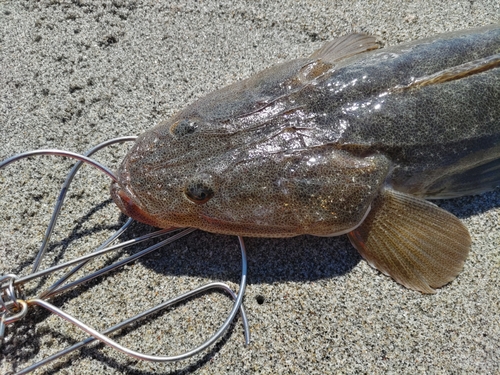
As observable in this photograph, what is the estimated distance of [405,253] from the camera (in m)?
2.71

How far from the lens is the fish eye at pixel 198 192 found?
2510 millimetres

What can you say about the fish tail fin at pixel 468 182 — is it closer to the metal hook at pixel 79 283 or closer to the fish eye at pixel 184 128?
the metal hook at pixel 79 283

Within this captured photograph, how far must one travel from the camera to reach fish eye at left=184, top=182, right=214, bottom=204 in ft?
8.23

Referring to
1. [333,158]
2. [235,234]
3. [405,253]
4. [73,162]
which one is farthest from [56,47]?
[405,253]

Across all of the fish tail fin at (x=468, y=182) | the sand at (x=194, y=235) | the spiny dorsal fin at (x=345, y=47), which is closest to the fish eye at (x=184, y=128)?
the sand at (x=194, y=235)

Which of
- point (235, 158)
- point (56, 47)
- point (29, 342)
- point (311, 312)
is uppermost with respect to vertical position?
point (56, 47)

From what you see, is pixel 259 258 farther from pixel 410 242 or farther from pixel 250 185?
pixel 410 242

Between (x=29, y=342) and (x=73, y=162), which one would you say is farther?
(x=73, y=162)

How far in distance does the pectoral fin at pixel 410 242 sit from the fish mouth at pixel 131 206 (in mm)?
1232

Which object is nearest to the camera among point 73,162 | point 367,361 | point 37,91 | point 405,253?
point 367,361

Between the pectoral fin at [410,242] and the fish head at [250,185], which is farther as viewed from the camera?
the pectoral fin at [410,242]

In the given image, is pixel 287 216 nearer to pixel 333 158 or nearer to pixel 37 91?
pixel 333 158

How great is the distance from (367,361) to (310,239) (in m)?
0.78

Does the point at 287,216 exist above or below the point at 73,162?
below
